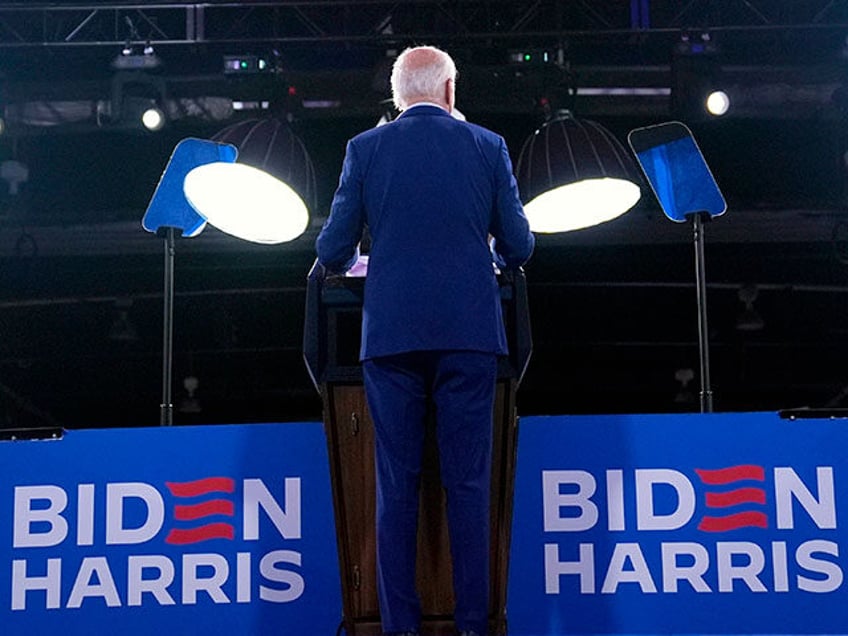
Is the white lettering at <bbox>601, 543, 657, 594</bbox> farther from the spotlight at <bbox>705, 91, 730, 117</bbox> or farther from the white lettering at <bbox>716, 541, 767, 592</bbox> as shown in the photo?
the spotlight at <bbox>705, 91, 730, 117</bbox>

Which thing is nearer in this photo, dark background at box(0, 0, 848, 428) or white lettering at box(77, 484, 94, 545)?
white lettering at box(77, 484, 94, 545)

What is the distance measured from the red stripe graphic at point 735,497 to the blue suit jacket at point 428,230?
0.95m

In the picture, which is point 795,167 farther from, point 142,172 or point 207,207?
point 207,207

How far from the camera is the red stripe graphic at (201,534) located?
322 cm

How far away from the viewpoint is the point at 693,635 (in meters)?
3.12

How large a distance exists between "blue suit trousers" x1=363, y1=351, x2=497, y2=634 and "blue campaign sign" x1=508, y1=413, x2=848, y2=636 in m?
0.60

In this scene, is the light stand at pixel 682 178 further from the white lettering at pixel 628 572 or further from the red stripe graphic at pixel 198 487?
the red stripe graphic at pixel 198 487

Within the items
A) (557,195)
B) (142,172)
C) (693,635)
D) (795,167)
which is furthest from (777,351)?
(693,635)

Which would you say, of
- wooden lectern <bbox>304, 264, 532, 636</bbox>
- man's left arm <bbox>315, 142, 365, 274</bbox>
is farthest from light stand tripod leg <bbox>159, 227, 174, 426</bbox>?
man's left arm <bbox>315, 142, 365, 274</bbox>

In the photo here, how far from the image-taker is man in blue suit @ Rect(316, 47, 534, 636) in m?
2.61

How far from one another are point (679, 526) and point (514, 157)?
17.1 ft

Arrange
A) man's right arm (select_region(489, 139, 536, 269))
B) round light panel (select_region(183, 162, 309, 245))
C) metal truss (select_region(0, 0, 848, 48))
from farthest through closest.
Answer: metal truss (select_region(0, 0, 848, 48)) < round light panel (select_region(183, 162, 309, 245)) < man's right arm (select_region(489, 139, 536, 269))

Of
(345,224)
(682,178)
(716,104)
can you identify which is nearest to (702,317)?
(682,178)

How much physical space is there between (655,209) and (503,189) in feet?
19.3
